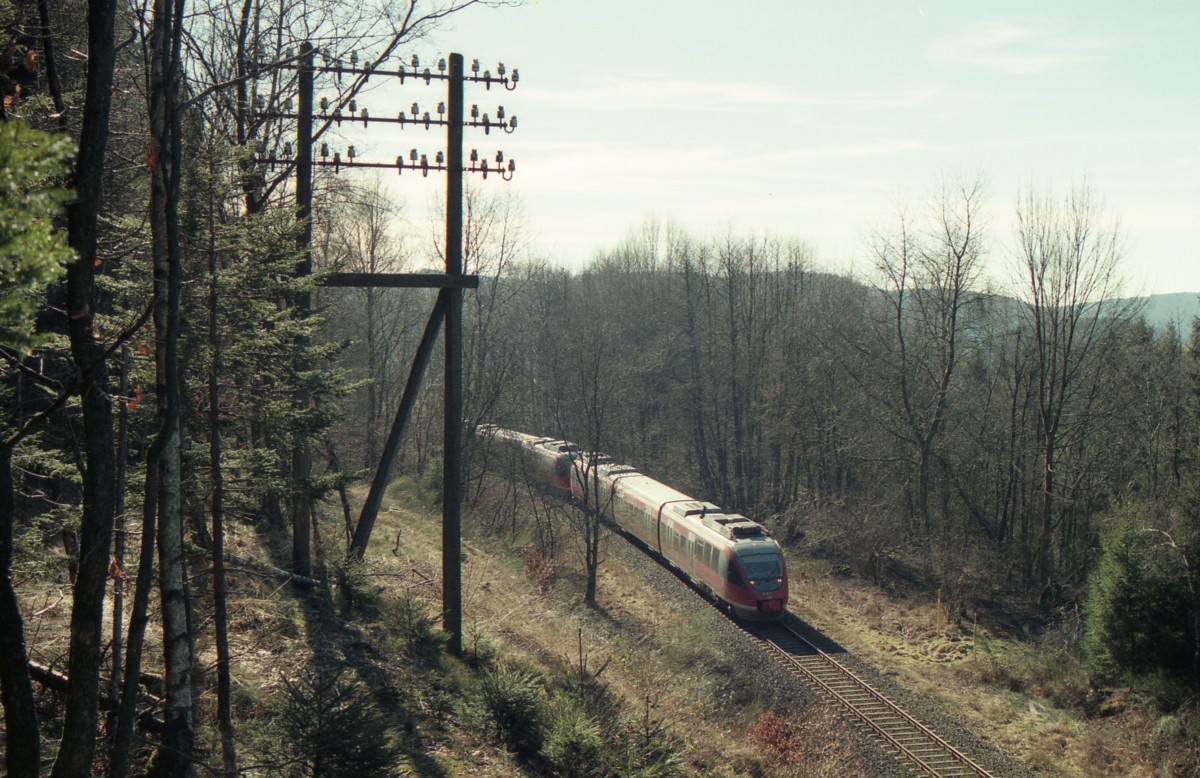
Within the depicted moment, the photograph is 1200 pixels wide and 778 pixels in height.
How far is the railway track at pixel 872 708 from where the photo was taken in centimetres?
1263

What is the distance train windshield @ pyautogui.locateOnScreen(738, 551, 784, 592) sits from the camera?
728 inches

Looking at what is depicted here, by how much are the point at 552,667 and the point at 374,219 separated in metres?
20.8

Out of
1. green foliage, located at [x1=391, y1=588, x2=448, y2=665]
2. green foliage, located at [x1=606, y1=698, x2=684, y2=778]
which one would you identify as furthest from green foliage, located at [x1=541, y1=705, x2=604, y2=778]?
green foliage, located at [x1=391, y1=588, x2=448, y2=665]

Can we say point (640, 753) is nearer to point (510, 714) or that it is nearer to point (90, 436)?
point (510, 714)

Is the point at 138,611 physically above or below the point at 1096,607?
above

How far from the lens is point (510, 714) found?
1027 centimetres

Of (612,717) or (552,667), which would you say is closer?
(612,717)

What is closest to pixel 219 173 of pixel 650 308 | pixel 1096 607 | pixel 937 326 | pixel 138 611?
pixel 138 611

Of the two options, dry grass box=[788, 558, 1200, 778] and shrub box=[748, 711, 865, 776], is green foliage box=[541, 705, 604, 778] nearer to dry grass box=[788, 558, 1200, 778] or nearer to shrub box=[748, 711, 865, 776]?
shrub box=[748, 711, 865, 776]

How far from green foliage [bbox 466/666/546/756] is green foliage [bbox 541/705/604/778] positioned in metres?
0.43

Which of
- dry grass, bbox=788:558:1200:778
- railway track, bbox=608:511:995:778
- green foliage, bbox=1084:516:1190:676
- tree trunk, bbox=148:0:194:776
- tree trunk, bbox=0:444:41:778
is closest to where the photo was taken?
tree trunk, bbox=0:444:41:778

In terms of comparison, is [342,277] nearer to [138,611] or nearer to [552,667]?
[138,611]

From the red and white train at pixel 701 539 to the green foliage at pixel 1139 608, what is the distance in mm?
6408

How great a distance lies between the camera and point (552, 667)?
589 inches
